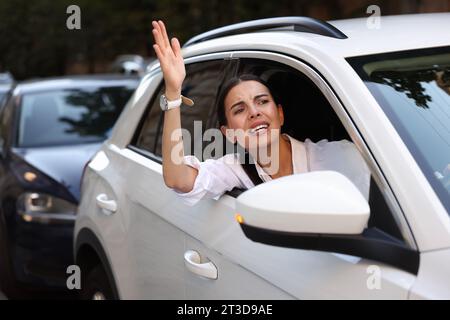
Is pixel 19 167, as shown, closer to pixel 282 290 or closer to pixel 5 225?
pixel 5 225

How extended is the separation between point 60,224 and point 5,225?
18.2 inches

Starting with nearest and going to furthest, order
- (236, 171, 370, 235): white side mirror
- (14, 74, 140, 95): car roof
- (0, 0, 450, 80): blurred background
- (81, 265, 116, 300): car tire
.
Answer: (236, 171, 370, 235): white side mirror, (81, 265, 116, 300): car tire, (14, 74, 140, 95): car roof, (0, 0, 450, 80): blurred background

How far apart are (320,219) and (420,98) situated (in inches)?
26.2

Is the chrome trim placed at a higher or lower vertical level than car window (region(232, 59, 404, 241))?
lower

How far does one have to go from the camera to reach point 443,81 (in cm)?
242

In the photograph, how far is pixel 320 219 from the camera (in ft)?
6.05

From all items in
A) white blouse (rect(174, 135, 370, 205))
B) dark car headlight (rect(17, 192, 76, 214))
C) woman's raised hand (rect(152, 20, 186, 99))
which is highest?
woman's raised hand (rect(152, 20, 186, 99))

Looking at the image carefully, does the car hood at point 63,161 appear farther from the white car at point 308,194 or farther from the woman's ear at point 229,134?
the woman's ear at point 229,134

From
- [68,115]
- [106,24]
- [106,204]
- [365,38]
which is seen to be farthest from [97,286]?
[106,24]

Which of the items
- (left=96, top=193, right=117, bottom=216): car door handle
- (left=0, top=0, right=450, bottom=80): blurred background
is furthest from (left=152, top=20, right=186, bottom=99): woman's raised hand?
(left=0, top=0, right=450, bottom=80): blurred background

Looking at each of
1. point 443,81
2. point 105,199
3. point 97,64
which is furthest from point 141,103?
point 97,64

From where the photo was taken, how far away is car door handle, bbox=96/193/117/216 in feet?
11.4

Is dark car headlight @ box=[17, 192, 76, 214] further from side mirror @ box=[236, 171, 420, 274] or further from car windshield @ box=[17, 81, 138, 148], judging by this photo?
side mirror @ box=[236, 171, 420, 274]

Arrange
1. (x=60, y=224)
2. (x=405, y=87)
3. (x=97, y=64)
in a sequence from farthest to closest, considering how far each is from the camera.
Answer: (x=97, y=64), (x=60, y=224), (x=405, y=87)
